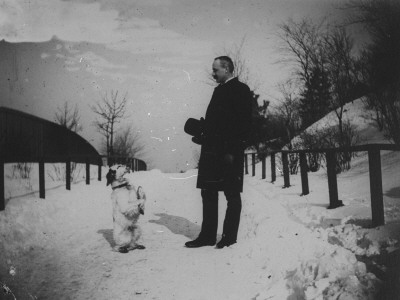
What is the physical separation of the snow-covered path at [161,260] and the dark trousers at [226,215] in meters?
0.16

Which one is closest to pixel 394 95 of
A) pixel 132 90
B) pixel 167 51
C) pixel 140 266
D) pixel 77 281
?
pixel 167 51

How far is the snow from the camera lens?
2.18 meters

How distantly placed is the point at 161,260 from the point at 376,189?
2.17 metres

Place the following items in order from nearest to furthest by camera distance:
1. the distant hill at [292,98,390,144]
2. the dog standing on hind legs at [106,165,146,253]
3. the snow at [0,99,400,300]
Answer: the snow at [0,99,400,300], the dog standing on hind legs at [106,165,146,253], the distant hill at [292,98,390,144]

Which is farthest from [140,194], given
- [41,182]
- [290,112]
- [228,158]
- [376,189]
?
[290,112]

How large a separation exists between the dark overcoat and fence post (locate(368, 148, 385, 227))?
126 centimetres

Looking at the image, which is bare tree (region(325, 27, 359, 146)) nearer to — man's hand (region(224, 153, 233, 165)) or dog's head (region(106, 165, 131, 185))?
man's hand (region(224, 153, 233, 165))

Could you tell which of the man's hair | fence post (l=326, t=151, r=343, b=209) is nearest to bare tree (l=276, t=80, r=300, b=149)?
fence post (l=326, t=151, r=343, b=209)

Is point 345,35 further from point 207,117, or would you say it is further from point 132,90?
point 132,90

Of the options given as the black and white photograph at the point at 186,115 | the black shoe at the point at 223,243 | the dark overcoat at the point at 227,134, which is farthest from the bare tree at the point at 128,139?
the black shoe at the point at 223,243

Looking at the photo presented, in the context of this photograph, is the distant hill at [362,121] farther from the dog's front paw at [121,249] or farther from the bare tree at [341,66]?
the dog's front paw at [121,249]

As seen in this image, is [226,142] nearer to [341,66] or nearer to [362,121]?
[341,66]

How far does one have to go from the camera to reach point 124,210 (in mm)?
3430

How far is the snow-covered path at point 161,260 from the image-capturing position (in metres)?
2.26
